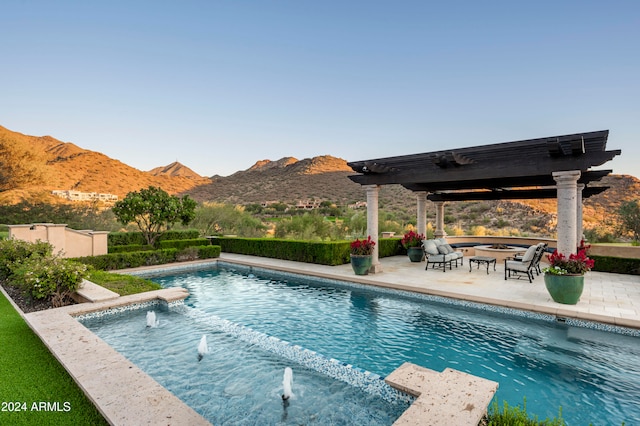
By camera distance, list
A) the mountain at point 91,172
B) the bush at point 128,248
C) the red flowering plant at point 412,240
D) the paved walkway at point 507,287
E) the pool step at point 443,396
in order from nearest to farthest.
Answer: the pool step at point 443,396 → the paved walkway at point 507,287 → the red flowering plant at point 412,240 → the bush at point 128,248 → the mountain at point 91,172

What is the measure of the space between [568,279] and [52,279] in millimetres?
9626

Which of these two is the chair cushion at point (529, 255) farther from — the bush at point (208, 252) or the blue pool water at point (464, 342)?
the bush at point (208, 252)

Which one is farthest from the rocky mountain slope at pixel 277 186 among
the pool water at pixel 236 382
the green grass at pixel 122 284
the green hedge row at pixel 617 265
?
the pool water at pixel 236 382

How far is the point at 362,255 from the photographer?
29.9 ft

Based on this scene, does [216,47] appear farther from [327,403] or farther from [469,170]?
[327,403]

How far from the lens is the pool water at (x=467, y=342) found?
11.2ft

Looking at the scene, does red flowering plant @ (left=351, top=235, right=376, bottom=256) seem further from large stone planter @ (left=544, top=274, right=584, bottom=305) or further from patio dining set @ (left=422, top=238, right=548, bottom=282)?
large stone planter @ (left=544, top=274, right=584, bottom=305)

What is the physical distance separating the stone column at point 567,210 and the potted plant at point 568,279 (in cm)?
76

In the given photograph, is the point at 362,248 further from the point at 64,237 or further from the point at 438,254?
the point at 64,237

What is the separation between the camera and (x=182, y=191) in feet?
135

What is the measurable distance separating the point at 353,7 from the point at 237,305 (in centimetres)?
1110

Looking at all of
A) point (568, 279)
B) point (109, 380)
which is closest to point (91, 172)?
point (109, 380)

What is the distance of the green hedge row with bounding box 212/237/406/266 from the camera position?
11.3m

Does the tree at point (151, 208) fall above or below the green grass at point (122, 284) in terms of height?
above
